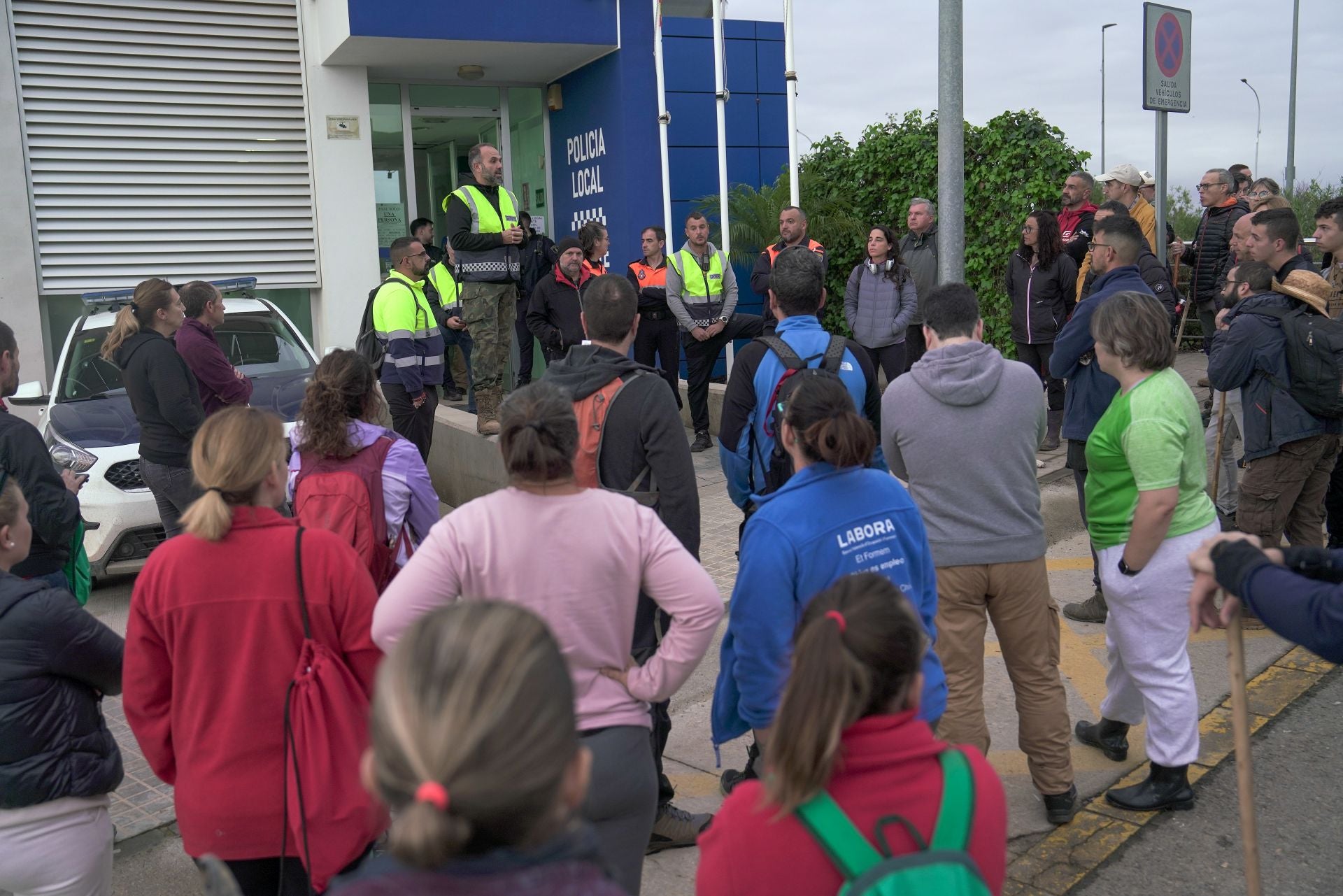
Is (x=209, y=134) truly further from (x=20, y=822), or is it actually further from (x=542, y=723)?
(x=542, y=723)

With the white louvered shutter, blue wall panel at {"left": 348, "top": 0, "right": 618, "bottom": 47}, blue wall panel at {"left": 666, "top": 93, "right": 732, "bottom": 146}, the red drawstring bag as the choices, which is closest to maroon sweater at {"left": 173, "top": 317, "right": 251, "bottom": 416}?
the red drawstring bag

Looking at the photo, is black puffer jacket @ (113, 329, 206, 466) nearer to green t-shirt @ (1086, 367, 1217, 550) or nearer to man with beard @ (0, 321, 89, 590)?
man with beard @ (0, 321, 89, 590)

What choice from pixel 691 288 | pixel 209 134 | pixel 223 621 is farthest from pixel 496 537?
pixel 209 134

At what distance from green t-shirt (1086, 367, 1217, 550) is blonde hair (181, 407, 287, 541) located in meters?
2.85

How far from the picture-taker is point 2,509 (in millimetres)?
3096

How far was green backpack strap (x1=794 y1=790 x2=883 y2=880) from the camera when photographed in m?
1.76

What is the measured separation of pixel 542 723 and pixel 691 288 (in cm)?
900

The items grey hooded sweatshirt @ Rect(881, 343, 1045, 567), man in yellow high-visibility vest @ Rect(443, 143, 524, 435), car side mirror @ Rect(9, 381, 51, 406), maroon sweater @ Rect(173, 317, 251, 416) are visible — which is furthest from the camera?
man in yellow high-visibility vest @ Rect(443, 143, 524, 435)

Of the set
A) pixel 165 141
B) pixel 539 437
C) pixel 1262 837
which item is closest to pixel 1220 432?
pixel 1262 837

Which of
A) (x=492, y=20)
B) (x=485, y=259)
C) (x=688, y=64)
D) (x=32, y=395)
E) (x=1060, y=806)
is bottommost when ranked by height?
(x=1060, y=806)

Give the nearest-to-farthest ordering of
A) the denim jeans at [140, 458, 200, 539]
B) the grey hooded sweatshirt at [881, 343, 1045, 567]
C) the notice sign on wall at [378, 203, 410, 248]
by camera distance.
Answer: the grey hooded sweatshirt at [881, 343, 1045, 567] < the denim jeans at [140, 458, 200, 539] < the notice sign on wall at [378, 203, 410, 248]

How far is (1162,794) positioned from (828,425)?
2.27 metres

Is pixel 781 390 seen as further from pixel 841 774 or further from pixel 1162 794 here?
pixel 841 774

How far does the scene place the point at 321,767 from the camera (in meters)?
2.67
